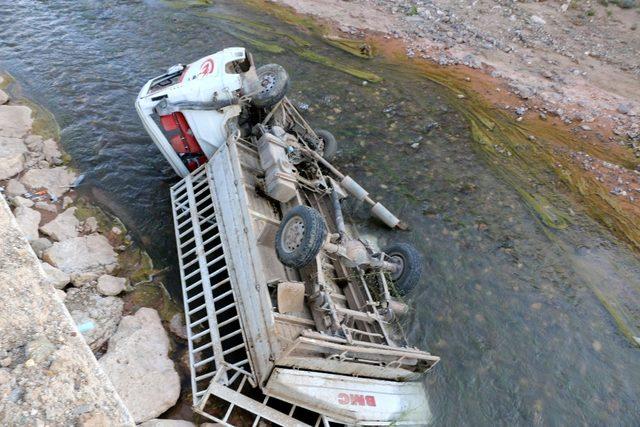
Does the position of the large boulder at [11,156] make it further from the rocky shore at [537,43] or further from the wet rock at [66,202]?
the rocky shore at [537,43]

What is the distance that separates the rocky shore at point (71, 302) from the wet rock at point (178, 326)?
16cm

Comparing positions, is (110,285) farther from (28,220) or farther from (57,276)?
(28,220)

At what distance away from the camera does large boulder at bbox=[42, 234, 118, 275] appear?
632 cm

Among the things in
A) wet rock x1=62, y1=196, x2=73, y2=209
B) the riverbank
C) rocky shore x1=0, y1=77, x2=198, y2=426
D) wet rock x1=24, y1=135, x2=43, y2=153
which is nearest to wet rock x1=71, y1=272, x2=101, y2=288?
rocky shore x1=0, y1=77, x2=198, y2=426

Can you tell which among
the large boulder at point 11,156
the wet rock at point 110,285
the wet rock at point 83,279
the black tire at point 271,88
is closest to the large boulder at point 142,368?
the wet rock at point 110,285

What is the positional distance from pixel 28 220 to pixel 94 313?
6.64ft

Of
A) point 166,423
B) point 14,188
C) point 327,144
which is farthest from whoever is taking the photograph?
point 327,144

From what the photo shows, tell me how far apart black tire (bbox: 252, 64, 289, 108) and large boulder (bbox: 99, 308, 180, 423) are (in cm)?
382

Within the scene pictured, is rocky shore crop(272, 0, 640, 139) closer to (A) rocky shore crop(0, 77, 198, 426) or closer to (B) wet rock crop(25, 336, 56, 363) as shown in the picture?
(A) rocky shore crop(0, 77, 198, 426)

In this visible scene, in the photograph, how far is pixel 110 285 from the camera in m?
6.27

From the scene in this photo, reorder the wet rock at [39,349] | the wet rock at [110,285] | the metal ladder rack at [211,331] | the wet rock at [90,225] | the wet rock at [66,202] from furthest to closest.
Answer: the wet rock at [66,202] < the wet rock at [90,225] < the wet rock at [110,285] < the metal ladder rack at [211,331] < the wet rock at [39,349]

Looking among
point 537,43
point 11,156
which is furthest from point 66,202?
point 537,43

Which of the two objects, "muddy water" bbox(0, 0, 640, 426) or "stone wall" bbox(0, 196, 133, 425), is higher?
"stone wall" bbox(0, 196, 133, 425)

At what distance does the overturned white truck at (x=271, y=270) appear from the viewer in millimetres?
5121
